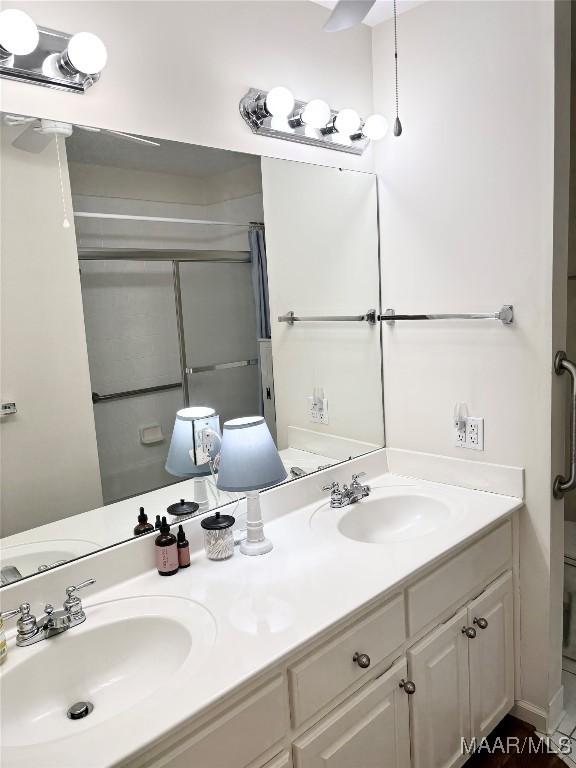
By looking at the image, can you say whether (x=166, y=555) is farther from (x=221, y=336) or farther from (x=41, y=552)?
(x=221, y=336)

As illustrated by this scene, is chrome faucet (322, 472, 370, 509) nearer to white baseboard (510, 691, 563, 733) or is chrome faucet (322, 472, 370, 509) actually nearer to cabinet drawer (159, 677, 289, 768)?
cabinet drawer (159, 677, 289, 768)

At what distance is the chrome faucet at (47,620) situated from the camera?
1.23 meters

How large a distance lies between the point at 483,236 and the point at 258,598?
1.35m

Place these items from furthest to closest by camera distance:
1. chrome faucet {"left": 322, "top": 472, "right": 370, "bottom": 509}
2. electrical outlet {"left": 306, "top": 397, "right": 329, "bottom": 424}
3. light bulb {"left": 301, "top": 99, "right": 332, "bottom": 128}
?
electrical outlet {"left": 306, "top": 397, "right": 329, "bottom": 424}, chrome faucet {"left": 322, "top": 472, "right": 370, "bottom": 509}, light bulb {"left": 301, "top": 99, "right": 332, "bottom": 128}

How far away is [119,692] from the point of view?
1.23 meters

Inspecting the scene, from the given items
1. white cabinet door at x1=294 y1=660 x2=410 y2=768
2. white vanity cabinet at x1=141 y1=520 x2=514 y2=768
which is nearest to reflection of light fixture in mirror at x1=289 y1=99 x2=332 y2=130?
white vanity cabinet at x1=141 y1=520 x2=514 y2=768

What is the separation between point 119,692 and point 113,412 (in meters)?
0.66

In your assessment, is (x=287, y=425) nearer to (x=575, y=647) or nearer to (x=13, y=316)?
(x=13, y=316)

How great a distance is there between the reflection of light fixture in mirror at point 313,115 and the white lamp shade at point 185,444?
0.99 m

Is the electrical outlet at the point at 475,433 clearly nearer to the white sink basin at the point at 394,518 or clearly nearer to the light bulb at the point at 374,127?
the white sink basin at the point at 394,518

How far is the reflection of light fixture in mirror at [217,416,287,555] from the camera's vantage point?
5.08ft

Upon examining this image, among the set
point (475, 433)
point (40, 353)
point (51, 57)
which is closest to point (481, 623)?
point (475, 433)

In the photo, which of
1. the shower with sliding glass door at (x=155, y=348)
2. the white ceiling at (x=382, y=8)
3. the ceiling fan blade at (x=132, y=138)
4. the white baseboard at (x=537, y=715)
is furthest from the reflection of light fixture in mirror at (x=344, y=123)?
the white baseboard at (x=537, y=715)

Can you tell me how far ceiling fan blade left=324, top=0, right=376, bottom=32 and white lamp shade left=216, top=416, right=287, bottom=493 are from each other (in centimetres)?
98
